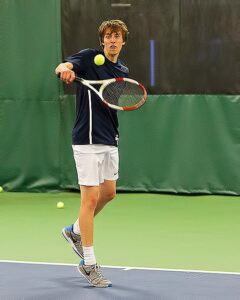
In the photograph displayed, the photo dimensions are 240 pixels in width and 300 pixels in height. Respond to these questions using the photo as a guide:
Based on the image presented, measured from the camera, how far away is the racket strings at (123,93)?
14.6 ft

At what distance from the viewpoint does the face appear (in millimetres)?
4406

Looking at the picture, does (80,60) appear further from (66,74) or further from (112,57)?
(66,74)

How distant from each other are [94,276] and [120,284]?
0.48ft

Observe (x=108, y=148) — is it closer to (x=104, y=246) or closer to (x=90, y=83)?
(x=90, y=83)

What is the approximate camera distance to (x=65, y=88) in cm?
826

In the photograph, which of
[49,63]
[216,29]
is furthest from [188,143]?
[49,63]

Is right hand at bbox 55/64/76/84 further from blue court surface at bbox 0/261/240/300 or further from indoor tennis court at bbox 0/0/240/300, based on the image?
indoor tennis court at bbox 0/0/240/300

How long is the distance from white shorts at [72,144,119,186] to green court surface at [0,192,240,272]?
2.56 feet

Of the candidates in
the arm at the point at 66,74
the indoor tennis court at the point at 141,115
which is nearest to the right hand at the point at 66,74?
the arm at the point at 66,74

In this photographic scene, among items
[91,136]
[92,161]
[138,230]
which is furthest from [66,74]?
[138,230]

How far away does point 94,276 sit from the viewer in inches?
171

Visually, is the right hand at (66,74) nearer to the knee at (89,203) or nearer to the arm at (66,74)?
the arm at (66,74)

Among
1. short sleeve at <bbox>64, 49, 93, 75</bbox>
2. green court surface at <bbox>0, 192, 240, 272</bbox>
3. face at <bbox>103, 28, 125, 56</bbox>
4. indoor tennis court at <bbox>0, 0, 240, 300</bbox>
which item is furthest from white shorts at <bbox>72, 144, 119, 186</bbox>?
indoor tennis court at <bbox>0, 0, 240, 300</bbox>

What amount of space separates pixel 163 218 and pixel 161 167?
1.31 metres
